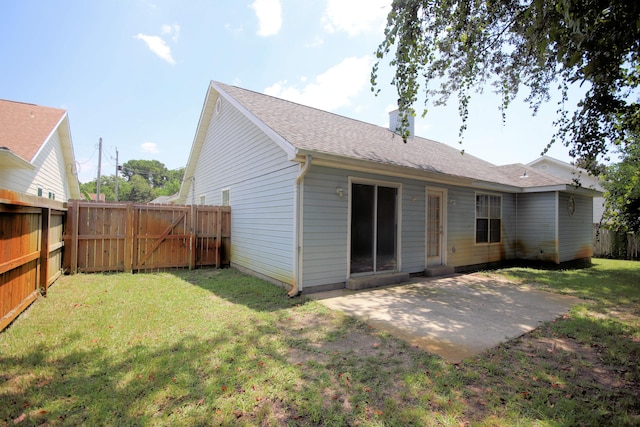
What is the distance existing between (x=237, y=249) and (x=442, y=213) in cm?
607

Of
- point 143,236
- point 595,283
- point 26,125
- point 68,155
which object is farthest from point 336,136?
point 68,155

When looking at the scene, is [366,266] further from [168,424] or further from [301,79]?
[301,79]

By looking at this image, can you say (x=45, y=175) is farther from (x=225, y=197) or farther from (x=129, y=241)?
(x=225, y=197)

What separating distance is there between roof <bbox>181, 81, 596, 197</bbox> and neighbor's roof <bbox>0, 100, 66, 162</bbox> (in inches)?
182

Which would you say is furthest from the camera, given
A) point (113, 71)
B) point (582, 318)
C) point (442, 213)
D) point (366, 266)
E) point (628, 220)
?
point (113, 71)

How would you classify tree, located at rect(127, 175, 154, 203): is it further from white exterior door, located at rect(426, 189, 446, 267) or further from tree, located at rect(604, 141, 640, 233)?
tree, located at rect(604, 141, 640, 233)

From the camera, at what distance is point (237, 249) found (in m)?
8.72

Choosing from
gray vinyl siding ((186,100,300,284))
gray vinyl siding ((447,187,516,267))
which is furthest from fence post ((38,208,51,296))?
gray vinyl siding ((447,187,516,267))

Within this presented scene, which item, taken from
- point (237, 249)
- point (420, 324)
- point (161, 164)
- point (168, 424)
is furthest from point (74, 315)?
point (161, 164)

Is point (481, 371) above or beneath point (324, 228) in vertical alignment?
beneath

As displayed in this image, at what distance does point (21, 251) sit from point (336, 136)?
6.15 metres

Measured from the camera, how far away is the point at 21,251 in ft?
13.3

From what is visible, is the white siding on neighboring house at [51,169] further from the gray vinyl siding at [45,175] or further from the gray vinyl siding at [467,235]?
the gray vinyl siding at [467,235]

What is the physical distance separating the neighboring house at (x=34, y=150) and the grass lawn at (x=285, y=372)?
16.2ft
